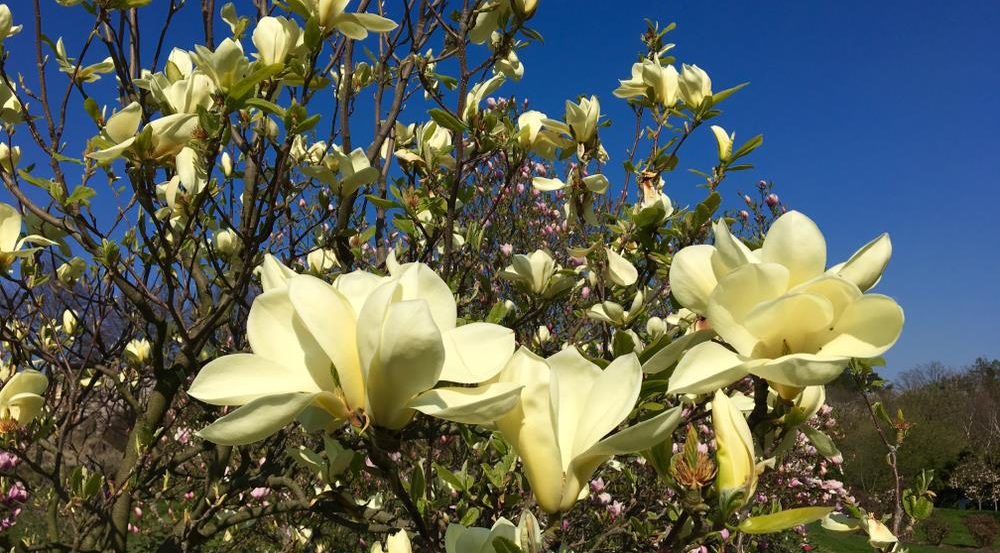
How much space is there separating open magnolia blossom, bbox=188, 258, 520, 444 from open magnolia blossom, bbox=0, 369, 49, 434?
1.31m

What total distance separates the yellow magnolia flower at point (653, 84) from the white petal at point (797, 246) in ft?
4.47

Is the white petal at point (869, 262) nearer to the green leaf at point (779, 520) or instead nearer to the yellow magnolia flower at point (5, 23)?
the green leaf at point (779, 520)

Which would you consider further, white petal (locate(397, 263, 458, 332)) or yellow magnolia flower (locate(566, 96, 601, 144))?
yellow magnolia flower (locate(566, 96, 601, 144))

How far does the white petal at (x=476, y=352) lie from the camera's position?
A: 62 cm

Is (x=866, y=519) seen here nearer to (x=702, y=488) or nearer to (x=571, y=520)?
(x=702, y=488)

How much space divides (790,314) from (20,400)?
1.80 metres

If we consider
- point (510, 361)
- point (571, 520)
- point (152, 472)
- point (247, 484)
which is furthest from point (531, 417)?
point (571, 520)

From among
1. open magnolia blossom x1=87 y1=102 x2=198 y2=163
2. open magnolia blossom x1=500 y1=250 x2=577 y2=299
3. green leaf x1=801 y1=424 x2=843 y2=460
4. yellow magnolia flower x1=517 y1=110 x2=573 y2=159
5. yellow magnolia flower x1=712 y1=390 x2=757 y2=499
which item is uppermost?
yellow magnolia flower x1=517 y1=110 x2=573 y2=159

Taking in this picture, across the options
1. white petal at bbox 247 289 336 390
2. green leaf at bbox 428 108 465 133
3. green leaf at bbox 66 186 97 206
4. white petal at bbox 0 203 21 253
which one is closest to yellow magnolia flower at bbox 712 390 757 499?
white petal at bbox 247 289 336 390

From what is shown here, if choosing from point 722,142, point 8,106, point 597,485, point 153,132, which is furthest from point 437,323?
point 597,485

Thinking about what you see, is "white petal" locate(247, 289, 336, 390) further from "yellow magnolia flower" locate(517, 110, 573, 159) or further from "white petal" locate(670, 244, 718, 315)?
"yellow magnolia flower" locate(517, 110, 573, 159)

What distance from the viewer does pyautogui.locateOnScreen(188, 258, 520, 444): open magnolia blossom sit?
573 mm

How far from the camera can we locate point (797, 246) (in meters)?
0.67

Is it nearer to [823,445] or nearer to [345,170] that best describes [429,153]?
[345,170]
